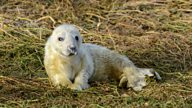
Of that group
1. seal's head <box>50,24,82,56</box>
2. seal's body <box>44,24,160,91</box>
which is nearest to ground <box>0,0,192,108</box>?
seal's body <box>44,24,160,91</box>

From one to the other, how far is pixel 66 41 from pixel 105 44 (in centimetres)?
194

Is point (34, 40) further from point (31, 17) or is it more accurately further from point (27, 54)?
point (31, 17)

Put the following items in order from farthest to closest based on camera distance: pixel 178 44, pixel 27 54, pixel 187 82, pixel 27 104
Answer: pixel 178 44
pixel 27 54
pixel 187 82
pixel 27 104

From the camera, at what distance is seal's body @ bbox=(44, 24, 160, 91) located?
5355 mm

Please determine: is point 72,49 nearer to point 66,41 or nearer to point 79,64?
point 66,41

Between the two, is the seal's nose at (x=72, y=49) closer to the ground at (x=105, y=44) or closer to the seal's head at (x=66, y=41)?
the seal's head at (x=66, y=41)

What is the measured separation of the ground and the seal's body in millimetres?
98

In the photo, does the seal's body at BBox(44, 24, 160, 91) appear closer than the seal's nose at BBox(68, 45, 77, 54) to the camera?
No

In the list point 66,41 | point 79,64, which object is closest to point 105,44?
point 79,64

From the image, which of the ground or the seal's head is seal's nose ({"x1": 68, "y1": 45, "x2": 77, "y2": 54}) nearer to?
the seal's head

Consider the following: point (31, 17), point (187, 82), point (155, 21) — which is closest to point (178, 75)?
point (187, 82)

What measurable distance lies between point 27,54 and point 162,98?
2.00 meters

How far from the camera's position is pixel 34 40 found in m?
7.26

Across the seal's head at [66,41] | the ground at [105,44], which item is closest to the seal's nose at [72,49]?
the seal's head at [66,41]
